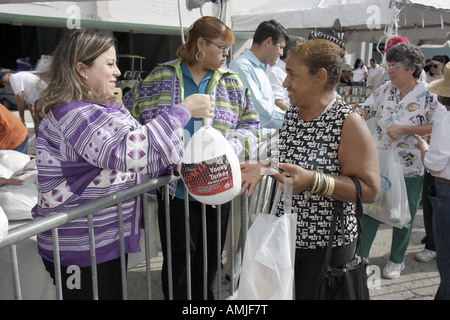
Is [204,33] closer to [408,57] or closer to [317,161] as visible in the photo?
[317,161]

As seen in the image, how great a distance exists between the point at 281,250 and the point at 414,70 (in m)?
2.60

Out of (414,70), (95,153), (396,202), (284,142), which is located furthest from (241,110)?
(414,70)

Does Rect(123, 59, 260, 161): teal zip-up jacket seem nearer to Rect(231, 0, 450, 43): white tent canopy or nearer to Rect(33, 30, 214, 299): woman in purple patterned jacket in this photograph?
Rect(33, 30, 214, 299): woman in purple patterned jacket

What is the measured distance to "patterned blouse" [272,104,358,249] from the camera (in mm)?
1812

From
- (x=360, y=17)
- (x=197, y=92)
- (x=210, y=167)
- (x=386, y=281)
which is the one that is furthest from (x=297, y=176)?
(x=360, y=17)

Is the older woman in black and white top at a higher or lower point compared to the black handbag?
higher

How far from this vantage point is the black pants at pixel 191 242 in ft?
8.02

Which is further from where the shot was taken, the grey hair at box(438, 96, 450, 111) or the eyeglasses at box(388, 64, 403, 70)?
the eyeglasses at box(388, 64, 403, 70)

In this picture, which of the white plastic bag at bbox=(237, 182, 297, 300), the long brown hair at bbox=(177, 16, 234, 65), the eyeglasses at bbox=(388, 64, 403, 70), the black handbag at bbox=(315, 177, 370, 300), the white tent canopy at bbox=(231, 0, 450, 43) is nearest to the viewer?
the white plastic bag at bbox=(237, 182, 297, 300)

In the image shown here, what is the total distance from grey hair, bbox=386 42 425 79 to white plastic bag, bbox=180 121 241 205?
2472 mm

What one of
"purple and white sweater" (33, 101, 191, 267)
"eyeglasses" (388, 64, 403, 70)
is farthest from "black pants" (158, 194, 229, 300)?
"eyeglasses" (388, 64, 403, 70)
